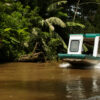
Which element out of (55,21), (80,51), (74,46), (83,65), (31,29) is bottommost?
(83,65)

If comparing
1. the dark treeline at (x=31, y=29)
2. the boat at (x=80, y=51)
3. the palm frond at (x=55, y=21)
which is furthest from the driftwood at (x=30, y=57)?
the boat at (x=80, y=51)

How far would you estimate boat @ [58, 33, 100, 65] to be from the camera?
14602 millimetres

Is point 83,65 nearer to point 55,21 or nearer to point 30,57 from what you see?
point 30,57

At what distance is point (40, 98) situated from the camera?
6.34 m

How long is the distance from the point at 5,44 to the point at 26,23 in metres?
3.23

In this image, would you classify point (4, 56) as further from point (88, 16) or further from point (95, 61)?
point (88, 16)

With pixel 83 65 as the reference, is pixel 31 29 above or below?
above

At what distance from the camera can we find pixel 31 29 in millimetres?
22469

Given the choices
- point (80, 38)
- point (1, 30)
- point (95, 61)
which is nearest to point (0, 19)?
point (1, 30)

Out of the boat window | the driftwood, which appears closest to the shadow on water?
the boat window

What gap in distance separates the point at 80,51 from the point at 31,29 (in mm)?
8242

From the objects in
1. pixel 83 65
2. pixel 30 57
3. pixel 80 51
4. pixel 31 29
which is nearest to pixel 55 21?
pixel 31 29

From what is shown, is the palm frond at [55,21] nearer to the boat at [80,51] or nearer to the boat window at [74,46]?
the boat at [80,51]

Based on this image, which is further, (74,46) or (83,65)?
(74,46)
